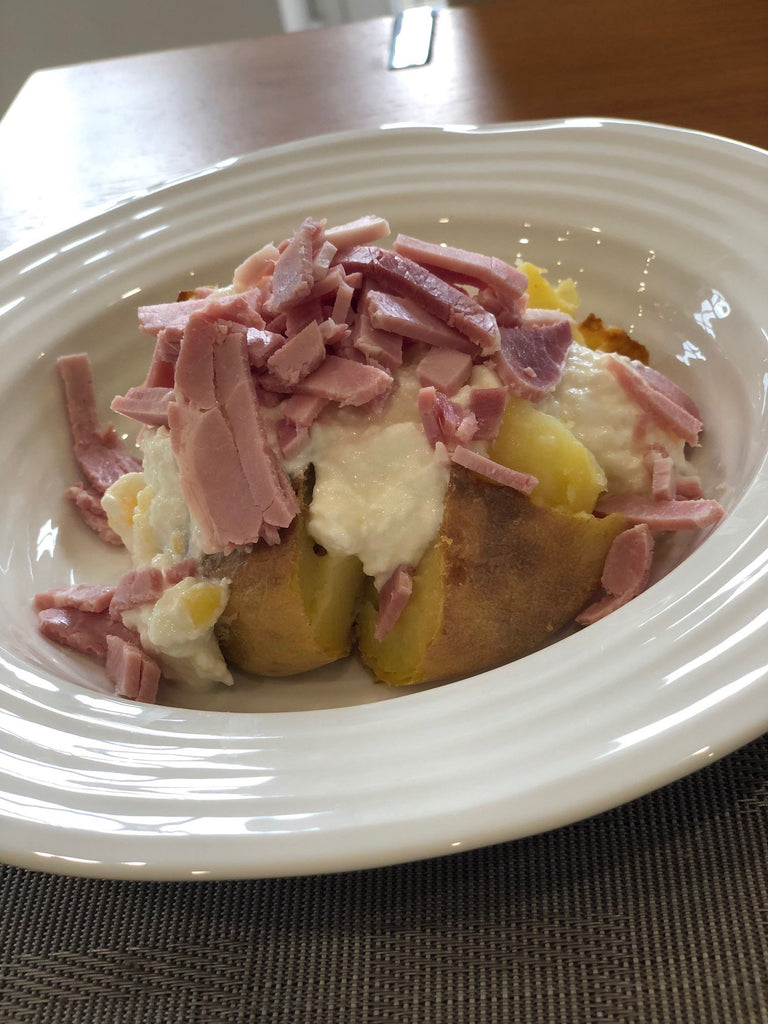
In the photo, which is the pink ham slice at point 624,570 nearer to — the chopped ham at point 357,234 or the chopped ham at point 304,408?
the chopped ham at point 304,408

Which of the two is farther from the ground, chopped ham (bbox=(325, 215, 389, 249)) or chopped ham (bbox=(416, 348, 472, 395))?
chopped ham (bbox=(325, 215, 389, 249))

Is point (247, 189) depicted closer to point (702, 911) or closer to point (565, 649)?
point (565, 649)

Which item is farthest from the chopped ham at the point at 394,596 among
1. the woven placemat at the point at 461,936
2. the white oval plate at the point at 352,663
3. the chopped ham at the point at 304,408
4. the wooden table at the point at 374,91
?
the wooden table at the point at 374,91

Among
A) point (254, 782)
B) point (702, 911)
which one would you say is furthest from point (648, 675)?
point (254, 782)

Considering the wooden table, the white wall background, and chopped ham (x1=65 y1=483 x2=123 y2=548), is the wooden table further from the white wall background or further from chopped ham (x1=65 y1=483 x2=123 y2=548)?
the white wall background

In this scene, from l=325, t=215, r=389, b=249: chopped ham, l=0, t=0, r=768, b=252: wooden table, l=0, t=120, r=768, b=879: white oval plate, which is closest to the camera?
l=0, t=120, r=768, b=879: white oval plate

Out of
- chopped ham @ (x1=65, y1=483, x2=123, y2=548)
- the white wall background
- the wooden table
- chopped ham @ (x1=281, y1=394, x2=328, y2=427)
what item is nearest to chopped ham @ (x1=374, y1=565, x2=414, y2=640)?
chopped ham @ (x1=281, y1=394, x2=328, y2=427)
